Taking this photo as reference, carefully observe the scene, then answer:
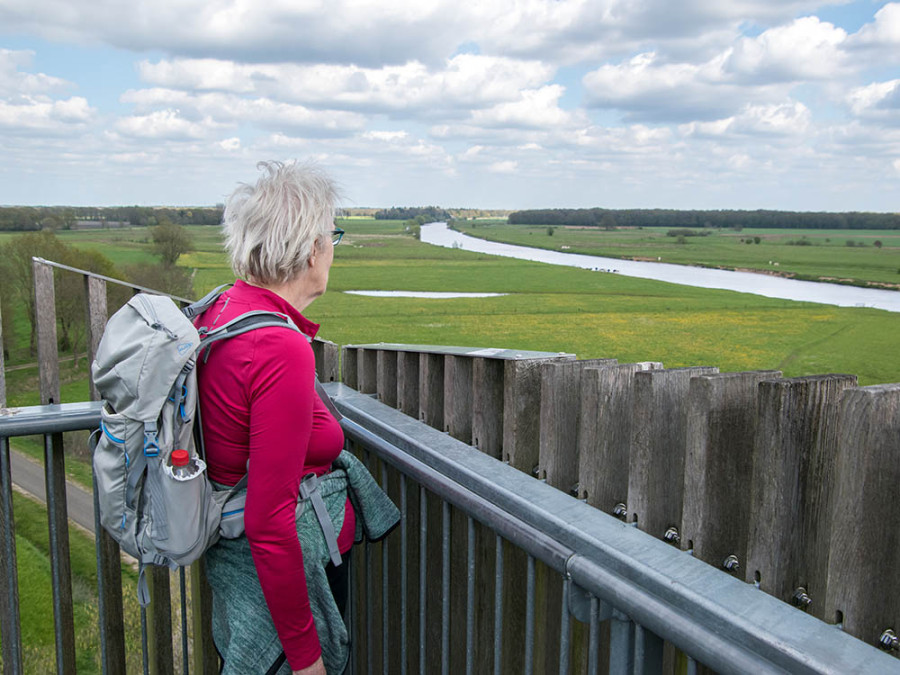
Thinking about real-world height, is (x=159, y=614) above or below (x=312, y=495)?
below

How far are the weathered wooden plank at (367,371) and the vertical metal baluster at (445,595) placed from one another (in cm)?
144

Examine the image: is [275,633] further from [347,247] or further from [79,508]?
[347,247]

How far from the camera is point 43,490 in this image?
3541cm

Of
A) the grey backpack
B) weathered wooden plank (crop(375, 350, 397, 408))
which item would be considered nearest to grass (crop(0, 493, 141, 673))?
weathered wooden plank (crop(375, 350, 397, 408))

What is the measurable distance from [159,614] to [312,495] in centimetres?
126

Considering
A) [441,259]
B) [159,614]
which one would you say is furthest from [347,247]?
[159,614]

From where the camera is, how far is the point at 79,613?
75.7 ft

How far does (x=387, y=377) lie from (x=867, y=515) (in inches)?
92.8

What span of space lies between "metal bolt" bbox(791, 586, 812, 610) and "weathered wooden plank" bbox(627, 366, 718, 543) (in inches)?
13.8

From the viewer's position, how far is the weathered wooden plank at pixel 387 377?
3480 mm

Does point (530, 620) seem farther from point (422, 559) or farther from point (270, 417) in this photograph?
point (270, 417)

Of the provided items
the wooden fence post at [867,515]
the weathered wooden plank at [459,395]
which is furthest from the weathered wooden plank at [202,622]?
the wooden fence post at [867,515]

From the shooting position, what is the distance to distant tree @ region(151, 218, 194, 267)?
244ft

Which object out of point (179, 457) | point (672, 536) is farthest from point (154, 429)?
point (672, 536)
